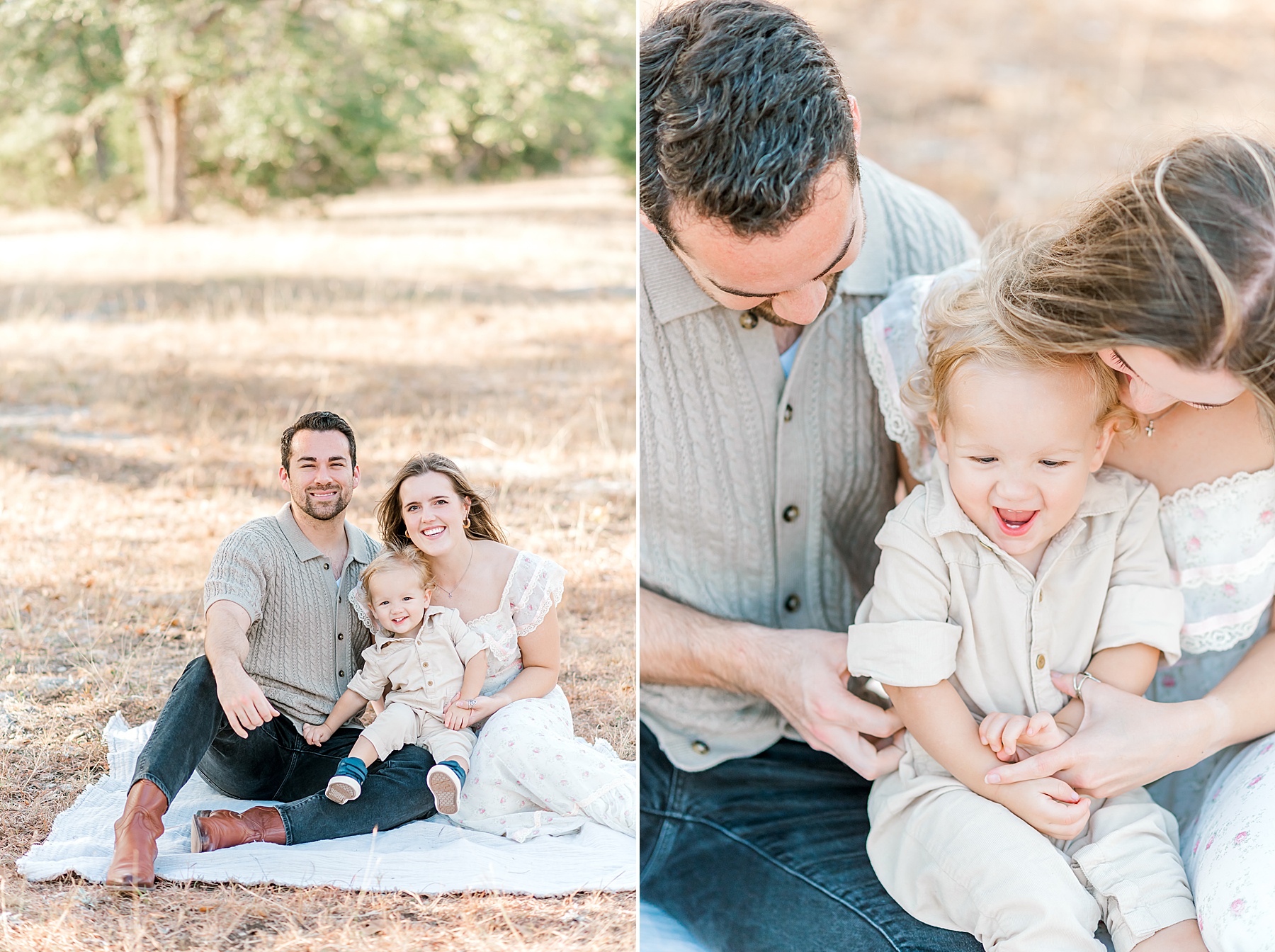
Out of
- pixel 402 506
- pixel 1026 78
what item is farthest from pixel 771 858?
pixel 1026 78

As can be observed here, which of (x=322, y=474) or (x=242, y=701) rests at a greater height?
(x=322, y=474)

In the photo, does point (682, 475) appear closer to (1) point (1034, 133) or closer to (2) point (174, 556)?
(2) point (174, 556)

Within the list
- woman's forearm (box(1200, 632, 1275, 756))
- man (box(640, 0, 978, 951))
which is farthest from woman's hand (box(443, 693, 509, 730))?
woman's forearm (box(1200, 632, 1275, 756))

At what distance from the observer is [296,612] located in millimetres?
1554

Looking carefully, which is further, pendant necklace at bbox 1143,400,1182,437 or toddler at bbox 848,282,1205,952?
pendant necklace at bbox 1143,400,1182,437

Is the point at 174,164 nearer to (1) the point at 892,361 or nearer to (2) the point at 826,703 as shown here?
(1) the point at 892,361

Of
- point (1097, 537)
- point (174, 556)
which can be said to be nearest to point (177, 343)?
point (174, 556)

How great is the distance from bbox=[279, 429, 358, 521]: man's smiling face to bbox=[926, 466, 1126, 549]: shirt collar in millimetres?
862

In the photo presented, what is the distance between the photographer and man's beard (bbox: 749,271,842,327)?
72.6 inches

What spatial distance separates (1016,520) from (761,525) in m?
0.52

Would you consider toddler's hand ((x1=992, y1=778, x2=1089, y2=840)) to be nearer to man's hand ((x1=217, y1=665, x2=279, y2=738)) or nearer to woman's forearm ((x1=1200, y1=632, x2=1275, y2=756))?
woman's forearm ((x1=1200, y1=632, x2=1275, y2=756))

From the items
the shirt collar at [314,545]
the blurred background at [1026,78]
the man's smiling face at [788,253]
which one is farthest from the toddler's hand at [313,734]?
the blurred background at [1026,78]

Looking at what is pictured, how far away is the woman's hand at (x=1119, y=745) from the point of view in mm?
1666

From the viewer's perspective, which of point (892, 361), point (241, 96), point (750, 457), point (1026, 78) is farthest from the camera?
point (1026, 78)
